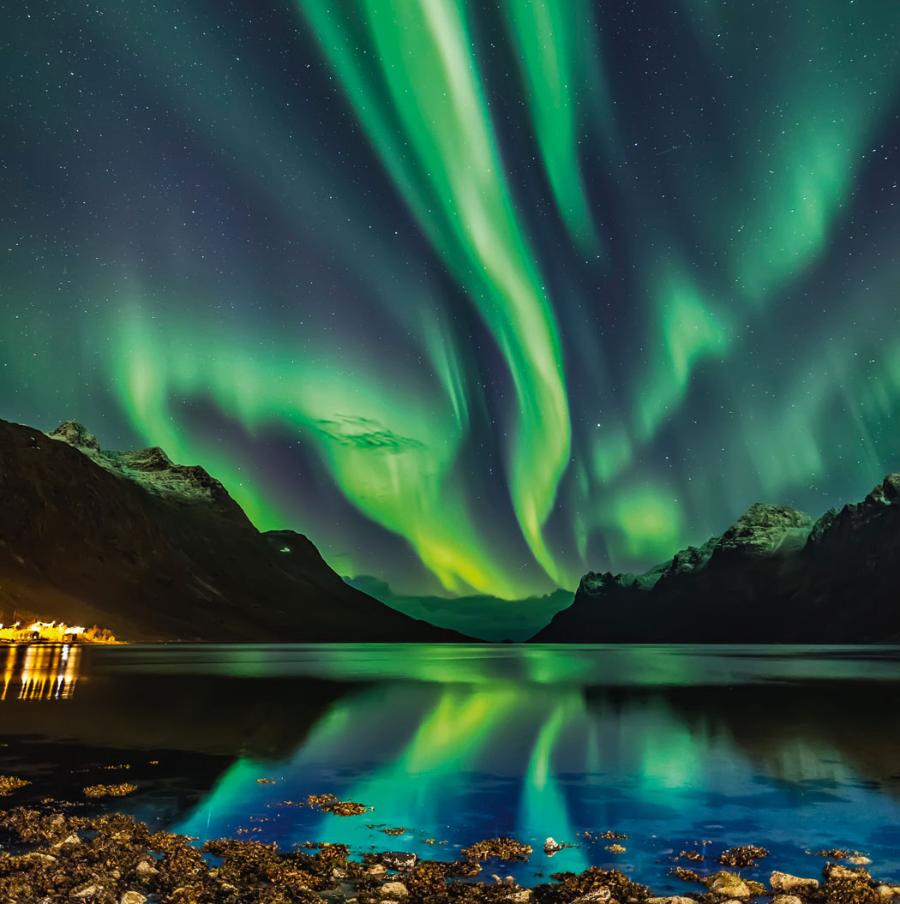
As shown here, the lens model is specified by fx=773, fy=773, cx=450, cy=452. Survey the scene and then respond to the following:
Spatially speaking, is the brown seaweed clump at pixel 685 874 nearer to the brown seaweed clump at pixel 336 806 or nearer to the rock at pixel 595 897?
the rock at pixel 595 897

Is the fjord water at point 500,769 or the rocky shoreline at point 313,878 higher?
the fjord water at point 500,769

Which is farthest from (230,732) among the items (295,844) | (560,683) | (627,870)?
(560,683)

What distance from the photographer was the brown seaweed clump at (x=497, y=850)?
57.6 ft

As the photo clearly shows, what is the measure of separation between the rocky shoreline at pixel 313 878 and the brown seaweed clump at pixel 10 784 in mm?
5245

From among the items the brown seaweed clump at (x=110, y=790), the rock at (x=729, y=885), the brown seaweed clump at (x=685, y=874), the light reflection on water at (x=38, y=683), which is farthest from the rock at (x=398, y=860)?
the light reflection on water at (x=38, y=683)

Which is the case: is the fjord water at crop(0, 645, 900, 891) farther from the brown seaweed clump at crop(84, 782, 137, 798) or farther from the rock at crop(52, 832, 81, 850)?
the rock at crop(52, 832, 81, 850)

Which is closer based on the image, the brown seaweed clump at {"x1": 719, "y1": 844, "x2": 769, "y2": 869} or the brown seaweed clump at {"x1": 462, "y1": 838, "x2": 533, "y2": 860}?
the brown seaweed clump at {"x1": 719, "y1": 844, "x2": 769, "y2": 869}

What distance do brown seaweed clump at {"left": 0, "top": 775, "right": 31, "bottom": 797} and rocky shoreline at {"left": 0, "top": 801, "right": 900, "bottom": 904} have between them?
5.24 meters

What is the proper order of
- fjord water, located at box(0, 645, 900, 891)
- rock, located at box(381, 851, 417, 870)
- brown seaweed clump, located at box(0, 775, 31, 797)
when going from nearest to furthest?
rock, located at box(381, 851, 417, 870), fjord water, located at box(0, 645, 900, 891), brown seaweed clump, located at box(0, 775, 31, 797)

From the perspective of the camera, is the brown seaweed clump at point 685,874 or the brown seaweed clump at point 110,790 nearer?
the brown seaweed clump at point 685,874

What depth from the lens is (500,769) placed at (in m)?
30.1

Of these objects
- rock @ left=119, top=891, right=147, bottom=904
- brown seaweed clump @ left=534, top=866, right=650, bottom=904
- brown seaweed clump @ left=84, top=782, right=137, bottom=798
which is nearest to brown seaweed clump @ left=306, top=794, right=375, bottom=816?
brown seaweed clump @ left=84, top=782, right=137, bottom=798

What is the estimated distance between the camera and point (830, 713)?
5028cm

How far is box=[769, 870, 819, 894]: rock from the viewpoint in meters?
15.1
